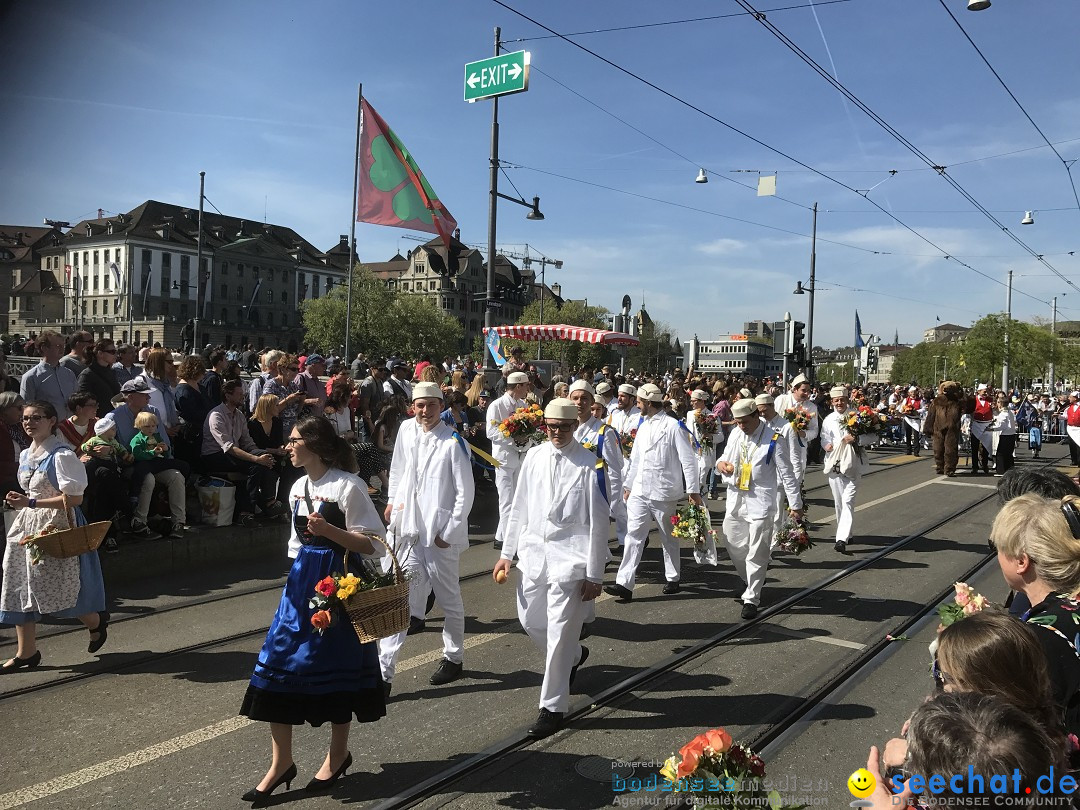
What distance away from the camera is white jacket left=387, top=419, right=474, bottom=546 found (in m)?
5.97

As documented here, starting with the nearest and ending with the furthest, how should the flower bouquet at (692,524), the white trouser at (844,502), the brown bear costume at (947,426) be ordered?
the flower bouquet at (692,524) → the white trouser at (844,502) → the brown bear costume at (947,426)

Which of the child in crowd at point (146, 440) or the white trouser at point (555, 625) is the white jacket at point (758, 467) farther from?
the child in crowd at point (146, 440)

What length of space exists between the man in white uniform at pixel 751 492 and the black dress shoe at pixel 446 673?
288 centimetres

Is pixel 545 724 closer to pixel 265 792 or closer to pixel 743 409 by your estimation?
pixel 265 792

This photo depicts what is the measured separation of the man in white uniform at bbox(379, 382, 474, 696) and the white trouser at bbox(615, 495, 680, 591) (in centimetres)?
262

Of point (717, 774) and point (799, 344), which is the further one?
point (799, 344)

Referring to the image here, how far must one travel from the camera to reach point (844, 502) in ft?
34.7

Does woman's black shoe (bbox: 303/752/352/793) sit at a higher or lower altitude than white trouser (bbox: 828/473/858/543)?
lower

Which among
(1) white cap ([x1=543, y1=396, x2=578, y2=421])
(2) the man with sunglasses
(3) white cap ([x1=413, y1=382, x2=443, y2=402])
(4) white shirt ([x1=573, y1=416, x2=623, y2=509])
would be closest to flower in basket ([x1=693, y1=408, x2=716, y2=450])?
(4) white shirt ([x1=573, y1=416, x2=623, y2=509])

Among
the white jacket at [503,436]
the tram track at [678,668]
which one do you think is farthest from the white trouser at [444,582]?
the white jacket at [503,436]

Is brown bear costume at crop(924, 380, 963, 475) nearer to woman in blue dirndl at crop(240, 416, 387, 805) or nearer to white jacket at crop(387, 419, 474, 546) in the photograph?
white jacket at crop(387, 419, 474, 546)

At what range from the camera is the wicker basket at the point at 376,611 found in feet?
13.4

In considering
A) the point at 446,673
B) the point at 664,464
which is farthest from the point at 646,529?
the point at 446,673

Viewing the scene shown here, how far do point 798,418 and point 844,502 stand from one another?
1233mm
